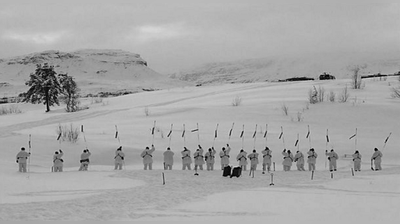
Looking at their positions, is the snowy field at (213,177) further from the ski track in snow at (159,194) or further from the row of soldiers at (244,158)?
the row of soldiers at (244,158)

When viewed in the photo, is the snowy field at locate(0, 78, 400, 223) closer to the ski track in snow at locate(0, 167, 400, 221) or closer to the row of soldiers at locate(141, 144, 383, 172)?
the ski track in snow at locate(0, 167, 400, 221)

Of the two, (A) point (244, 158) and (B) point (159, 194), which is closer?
(B) point (159, 194)

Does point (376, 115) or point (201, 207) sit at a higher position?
point (376, 115)

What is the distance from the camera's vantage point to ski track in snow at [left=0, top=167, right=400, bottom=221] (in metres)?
13.9

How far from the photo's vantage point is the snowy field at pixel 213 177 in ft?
46.4

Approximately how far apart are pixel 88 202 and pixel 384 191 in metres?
10.5

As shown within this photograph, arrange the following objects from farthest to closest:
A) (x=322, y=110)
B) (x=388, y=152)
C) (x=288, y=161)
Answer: (x=322, y=110) → (x=388, y=152) → (x=288, y=161)

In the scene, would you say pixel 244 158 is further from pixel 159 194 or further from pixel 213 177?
pixel 159 194

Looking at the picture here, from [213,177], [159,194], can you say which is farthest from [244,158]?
[159,194]

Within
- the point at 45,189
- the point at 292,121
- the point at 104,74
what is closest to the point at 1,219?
the point at 45,189

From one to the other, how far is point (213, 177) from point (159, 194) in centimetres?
550

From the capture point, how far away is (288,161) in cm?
2595

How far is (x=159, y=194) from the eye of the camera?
1722 centimetres

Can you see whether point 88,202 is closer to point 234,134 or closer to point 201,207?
point 201,207
